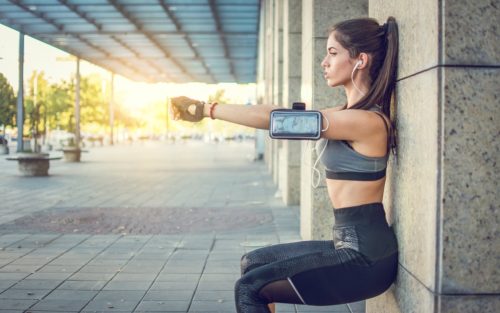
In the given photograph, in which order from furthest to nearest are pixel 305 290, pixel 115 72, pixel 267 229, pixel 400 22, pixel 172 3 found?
pixel 115 72 < pixel 172 3 < pixel 267 229 < pixel 400 22 < pixel 305 290

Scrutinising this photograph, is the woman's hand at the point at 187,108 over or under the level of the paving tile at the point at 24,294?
over

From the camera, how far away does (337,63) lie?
2.71 meters

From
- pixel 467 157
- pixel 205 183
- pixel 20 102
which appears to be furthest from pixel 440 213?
pixel 20 102

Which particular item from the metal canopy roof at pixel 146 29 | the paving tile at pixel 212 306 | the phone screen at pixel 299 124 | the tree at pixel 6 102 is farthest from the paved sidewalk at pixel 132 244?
the tree at pixel 6 102

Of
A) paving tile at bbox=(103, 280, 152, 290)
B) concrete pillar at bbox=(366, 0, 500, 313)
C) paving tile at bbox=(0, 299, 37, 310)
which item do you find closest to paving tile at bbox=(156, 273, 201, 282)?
paving tile at bbox=(103, 280, 152, 290)

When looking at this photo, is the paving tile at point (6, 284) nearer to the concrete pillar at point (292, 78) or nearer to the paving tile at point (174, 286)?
the paving tile at point (174, 286)

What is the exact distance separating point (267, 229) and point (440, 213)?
5.50m

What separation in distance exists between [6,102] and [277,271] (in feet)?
77.9

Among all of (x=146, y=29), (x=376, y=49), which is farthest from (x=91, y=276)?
(x=146, y=29)

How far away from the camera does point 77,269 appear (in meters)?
5.29

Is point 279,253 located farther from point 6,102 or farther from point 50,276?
point 6,102

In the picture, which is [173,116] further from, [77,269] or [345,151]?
[77,269]

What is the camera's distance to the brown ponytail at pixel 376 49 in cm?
265

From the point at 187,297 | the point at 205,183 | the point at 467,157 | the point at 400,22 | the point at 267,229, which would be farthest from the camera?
the point at 205,183
